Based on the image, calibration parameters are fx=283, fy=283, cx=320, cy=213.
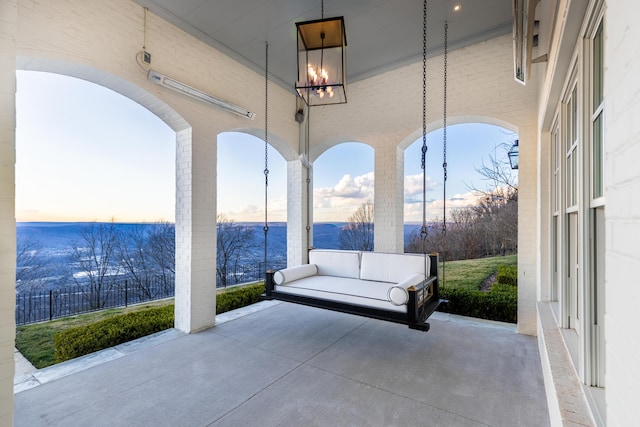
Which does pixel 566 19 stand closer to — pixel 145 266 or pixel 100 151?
pixel 100 151

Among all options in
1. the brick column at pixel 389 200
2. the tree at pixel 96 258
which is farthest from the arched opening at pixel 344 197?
the tree at pixel 96 258

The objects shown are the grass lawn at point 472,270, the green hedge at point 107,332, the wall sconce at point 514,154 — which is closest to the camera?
the green hedge at point 107,332

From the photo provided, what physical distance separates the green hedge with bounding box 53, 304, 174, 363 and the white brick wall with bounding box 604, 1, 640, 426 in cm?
406

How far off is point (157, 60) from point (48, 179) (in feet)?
9.66

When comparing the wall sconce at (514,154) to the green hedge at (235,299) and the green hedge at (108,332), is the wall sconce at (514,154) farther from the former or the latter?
the green hedge at (108,332)

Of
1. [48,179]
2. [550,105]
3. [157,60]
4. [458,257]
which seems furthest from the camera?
[458,257]

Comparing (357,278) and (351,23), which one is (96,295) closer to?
(357,278)

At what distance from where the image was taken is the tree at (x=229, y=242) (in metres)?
7.95

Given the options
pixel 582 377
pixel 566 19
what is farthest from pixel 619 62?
pixel 582 377

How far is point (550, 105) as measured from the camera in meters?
2.59

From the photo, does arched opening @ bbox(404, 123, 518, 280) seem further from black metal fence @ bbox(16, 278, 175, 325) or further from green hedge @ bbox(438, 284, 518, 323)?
black metal fence @ bbox(16, 278, 175, 325)

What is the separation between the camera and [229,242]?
27.4 ft

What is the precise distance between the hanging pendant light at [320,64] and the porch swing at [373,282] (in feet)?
2.62

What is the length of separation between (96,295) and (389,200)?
5.84m
